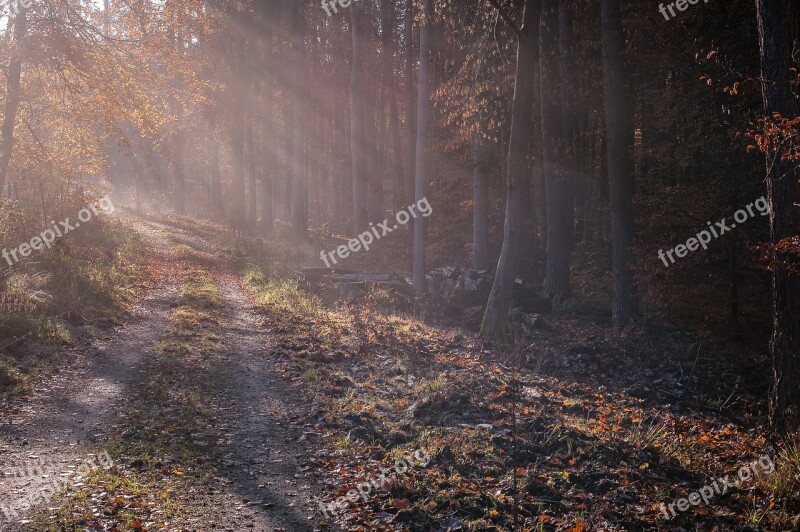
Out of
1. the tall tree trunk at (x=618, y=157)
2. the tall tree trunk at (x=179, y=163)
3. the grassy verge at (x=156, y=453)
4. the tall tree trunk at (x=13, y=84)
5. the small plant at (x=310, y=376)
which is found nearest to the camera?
the grassy verge at (x=156, y=453)

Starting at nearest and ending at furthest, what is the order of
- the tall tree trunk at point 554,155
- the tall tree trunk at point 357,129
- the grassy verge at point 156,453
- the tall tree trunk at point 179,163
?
1. the grassy verge at point 156,453
2. the tall tree trunk at point 554,155
3. the tall tree trunk at point 357,129
4. the tall tree trunk at point 179,163

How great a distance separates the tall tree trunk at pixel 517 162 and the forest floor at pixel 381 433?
93 centimetres

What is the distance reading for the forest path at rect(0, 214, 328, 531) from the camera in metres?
5.74

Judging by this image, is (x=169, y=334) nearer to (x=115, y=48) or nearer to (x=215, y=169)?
(x=115, y=48)

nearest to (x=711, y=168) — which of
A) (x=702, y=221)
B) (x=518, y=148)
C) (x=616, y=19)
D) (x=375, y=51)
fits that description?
(x=702, y=221)

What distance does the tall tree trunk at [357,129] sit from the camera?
2636 cm

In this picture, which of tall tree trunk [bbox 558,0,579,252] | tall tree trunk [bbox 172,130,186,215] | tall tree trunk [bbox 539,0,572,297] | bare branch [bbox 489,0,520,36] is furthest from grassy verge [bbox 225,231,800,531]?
tall tree trunk [bbox 172,130,186,215]

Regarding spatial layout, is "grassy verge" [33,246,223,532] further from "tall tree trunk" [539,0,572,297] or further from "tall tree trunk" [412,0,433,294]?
"tall tree trunk" [539,0,572,297]

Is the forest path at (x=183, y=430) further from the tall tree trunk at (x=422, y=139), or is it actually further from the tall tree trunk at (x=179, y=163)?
the tall tree trunk at (x=179, y=163)

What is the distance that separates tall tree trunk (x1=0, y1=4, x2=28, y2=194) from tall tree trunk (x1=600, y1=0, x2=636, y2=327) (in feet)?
45.5

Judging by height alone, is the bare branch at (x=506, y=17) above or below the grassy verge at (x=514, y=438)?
above

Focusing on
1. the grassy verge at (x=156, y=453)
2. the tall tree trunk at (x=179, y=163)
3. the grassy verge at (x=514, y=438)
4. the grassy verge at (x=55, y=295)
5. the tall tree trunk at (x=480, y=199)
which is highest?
the tall tree trunk at (x=179, y=163)

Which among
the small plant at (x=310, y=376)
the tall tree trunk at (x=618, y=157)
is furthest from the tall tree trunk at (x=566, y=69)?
the small plant at (x=310, y=376)

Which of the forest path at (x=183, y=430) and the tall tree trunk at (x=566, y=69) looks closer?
the forest path at (x=183, y=430)
